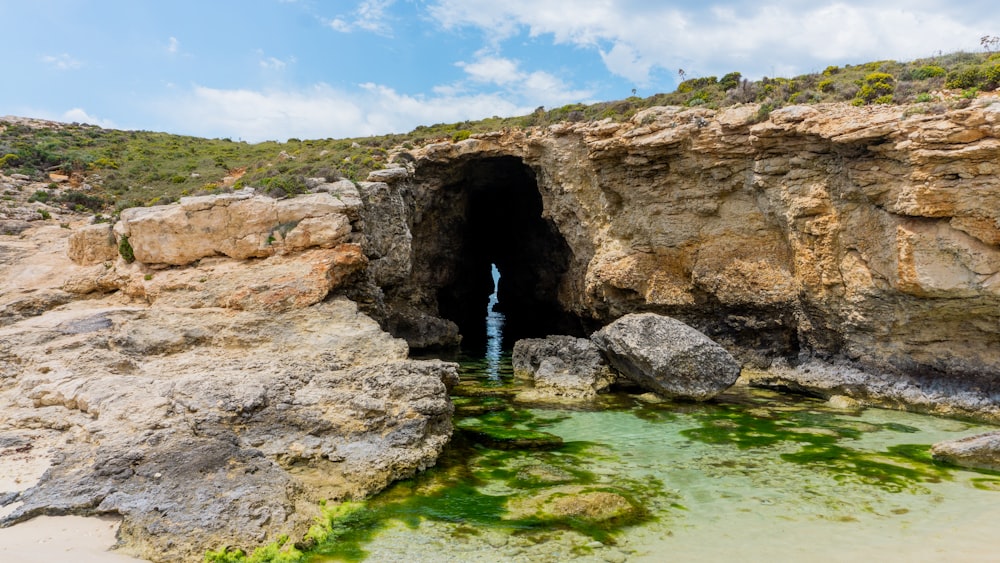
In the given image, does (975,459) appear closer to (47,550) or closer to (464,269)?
(47,550)

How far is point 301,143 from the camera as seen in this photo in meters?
40.5

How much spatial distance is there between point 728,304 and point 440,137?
15.7 metres

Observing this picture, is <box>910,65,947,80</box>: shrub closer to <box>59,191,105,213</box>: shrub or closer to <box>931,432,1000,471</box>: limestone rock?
<box>931,432,1000,471</box>: limestone rock

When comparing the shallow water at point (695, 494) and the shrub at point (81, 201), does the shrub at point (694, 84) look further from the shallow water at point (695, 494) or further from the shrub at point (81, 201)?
the shrub at point (81, 201)

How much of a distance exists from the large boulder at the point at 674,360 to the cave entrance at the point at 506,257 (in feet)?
42.7

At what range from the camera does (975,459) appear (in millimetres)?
11250

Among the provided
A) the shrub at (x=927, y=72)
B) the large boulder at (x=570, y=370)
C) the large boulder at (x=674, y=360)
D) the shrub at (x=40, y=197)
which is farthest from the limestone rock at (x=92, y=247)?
the shrub at (x=927, y=72)

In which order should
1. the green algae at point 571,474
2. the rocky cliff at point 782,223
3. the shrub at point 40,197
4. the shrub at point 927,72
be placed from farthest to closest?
the shrub at point 40,197, the shrub at point 927,72, the rocky cliff at point 782,223, the green algae at point 571,474

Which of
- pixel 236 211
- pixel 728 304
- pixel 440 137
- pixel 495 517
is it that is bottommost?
pixel 495 517

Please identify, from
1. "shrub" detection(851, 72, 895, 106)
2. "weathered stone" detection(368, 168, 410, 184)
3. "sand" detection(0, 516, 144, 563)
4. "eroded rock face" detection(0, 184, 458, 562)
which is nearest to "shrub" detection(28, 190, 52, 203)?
"eroded rock face" detection(0, 184, 458, 562)

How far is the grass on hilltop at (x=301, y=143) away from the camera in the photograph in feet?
61.9

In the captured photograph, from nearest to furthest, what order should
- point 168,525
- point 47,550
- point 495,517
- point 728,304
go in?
point 47,550
point 168,525
point 495,517
point 728,304

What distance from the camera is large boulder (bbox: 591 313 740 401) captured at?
57.4ft

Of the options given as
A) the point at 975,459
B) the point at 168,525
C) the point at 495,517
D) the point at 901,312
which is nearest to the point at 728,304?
the point at 901,312
